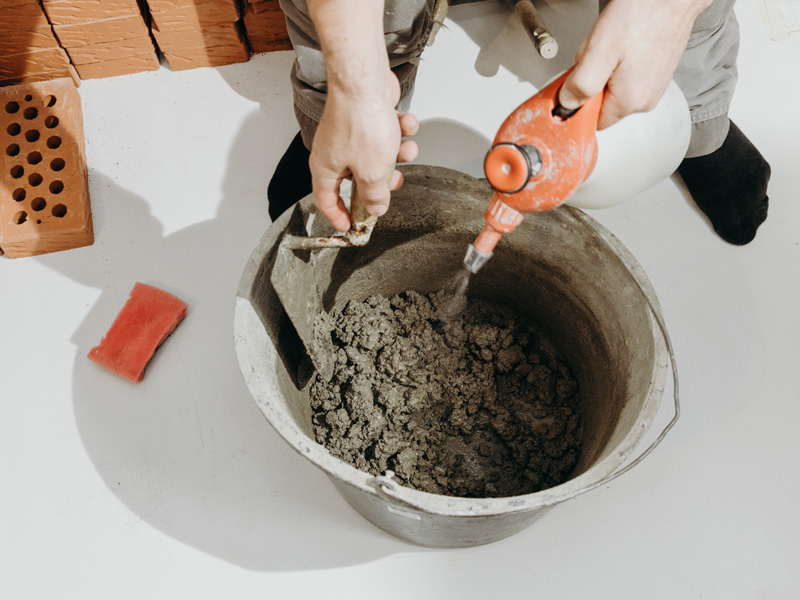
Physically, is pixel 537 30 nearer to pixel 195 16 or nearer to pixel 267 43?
pixel 267 43

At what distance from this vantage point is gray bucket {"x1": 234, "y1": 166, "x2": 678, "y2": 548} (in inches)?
30.2

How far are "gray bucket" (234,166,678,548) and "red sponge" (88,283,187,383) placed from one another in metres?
0.37

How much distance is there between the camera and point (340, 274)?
46.0 inches

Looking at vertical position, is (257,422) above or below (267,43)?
below

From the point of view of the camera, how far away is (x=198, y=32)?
1538 mm

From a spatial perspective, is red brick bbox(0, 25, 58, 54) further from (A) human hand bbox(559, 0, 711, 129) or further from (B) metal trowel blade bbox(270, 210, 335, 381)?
(A) human hand bbox(559, 0, 711, 129)

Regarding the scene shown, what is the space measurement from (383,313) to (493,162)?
0.55 m

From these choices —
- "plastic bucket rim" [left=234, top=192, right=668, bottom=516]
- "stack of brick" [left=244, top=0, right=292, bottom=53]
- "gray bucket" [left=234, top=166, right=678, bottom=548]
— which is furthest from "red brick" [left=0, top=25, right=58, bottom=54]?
"plastic bucket rim" [left=234, top=192, right=668, bottom=516]

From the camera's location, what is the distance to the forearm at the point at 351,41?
72 centimetres

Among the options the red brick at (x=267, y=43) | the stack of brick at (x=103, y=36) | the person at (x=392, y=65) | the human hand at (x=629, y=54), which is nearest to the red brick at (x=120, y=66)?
the stack of brick at (x=103, y=36)

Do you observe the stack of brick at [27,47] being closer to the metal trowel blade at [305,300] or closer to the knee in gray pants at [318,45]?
the knee in gray pants at [318,45]

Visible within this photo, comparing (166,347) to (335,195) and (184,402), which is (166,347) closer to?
(184,402)

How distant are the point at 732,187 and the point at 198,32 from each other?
1.26 m

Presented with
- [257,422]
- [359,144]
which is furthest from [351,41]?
[257,422]
